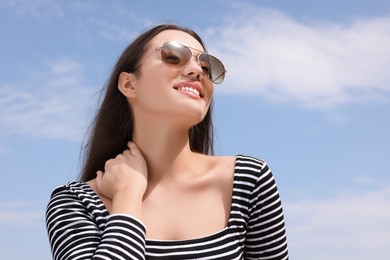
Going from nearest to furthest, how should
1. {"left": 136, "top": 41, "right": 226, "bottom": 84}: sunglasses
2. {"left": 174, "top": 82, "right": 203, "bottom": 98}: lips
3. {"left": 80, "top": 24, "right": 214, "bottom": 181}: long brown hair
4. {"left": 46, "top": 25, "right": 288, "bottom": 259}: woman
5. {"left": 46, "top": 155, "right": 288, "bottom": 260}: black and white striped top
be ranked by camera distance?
{"left": 46, "top": 155, "right": 288, "bottom": 260}: black and white striped top < {"left": 46, "top": 25, "right": 288, "bottom": 259}: woman < {"left": 174, "top": 82, "right": 203, "bottom": 98}: lips < {"left": 136, "top": 41, "right": 226, "bottom": 84}: sunglasses < {"left": 80, "top": 24, "right": 214, "bottom": 181}: long brown hair

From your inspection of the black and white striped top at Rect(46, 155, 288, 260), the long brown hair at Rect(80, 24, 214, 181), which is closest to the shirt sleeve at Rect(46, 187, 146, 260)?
the black and white striped top at Rect(46, 155, 288, 260)

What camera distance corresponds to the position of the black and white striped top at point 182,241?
477cm

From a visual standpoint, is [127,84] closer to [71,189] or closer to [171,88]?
[171,88]

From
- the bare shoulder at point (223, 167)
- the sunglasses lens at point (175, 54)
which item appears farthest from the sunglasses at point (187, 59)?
the bare shoulder at point (223, 167)

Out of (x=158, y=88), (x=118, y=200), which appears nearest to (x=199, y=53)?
(x=158, y=88)

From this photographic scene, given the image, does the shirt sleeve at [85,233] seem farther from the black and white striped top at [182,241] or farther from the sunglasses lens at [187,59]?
the sunglasses lens at [187,59]

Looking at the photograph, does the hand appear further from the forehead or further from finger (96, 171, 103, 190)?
the forehead

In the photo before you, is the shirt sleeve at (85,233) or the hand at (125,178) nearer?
the shirt sleeve at (85,233)

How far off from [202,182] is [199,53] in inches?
41.1

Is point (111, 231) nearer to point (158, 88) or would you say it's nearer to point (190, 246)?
point (190, 246)

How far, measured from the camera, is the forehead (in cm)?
548

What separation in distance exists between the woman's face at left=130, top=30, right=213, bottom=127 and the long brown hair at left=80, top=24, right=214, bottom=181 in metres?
0.24

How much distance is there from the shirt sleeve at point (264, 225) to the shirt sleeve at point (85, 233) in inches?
33.7

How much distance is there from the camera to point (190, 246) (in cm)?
484
